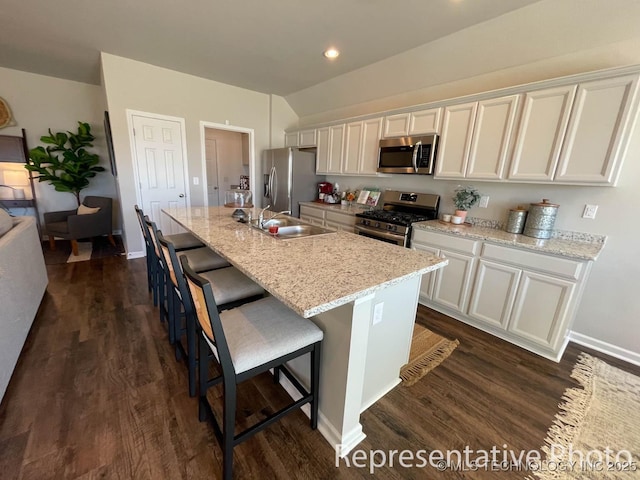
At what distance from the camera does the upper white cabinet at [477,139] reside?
236cm

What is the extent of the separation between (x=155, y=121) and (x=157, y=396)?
380 centimetres

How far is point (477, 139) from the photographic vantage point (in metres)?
2.53

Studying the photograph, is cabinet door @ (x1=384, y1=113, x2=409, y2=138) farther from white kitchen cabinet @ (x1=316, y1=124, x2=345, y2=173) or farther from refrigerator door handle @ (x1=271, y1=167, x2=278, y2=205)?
refrigerator door handle @ (x1=271, y1=167, x2=278, y2=205)

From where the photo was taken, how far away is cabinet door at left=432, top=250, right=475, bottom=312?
8.21 feet

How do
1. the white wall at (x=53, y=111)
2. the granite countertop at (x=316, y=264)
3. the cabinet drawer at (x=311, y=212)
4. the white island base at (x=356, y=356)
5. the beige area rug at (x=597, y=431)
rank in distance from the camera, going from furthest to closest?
the white wall at (x=53, y=111) < the cabinet drawer at (x=311, y=212) < the beige area rug at (x=597, y=431) < the white island base at (x=356, y=356) < the granite countertop at (x=316, y=264)

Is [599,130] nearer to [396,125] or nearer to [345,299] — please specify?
[396,125]

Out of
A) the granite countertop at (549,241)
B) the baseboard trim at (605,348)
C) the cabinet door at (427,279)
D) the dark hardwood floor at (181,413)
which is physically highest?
the granite countertop at (549,241)

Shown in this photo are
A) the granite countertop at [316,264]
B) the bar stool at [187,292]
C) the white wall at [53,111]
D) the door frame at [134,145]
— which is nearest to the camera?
the granite countertop at [316,264]

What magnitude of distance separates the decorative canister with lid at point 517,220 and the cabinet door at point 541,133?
0.33 meters

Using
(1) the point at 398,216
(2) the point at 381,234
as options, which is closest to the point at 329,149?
(1) the point at 398,216

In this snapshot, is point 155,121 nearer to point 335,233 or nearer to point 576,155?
point 335,233

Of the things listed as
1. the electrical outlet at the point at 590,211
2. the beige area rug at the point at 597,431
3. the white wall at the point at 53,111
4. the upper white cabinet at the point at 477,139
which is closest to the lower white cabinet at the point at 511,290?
the beige area rug at the point at 597,431

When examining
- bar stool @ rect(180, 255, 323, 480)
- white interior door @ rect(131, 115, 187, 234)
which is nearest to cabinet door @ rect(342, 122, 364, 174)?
white interior door @ rect(131, 115, 187, 234)

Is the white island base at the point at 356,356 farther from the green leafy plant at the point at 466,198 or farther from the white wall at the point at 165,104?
the white wall at the point at 165,104
